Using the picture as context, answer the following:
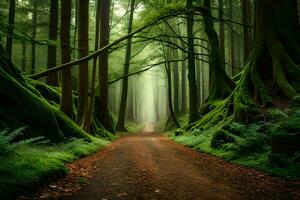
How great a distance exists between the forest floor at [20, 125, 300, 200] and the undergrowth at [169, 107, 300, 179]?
40 centimetres

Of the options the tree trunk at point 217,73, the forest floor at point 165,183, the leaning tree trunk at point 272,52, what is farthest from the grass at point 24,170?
the tree trunk at point 217,73

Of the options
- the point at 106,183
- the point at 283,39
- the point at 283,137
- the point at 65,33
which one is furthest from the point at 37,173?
the point at 283,39

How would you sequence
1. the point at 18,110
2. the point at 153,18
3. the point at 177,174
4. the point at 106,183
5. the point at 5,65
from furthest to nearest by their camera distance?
the point at 153,18
the point at 5,65
the point at 18,110
the point at 177,174
the point at 106,183

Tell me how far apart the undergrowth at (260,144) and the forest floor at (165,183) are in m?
0.40

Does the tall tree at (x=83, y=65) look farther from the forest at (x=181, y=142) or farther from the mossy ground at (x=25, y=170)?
the mossy ground at (x=25, y=170)

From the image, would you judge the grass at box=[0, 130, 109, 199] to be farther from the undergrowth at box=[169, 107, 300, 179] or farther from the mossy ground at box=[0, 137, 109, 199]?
the undergrowth at box=[169, 107, 300, 179]

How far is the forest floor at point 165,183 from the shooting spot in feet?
17.9

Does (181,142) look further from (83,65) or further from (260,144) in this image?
(260,144)

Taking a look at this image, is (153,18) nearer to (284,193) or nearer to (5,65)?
(5,65)

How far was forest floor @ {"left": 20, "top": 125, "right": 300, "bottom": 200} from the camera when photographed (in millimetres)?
5453

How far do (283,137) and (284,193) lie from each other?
2.21 m

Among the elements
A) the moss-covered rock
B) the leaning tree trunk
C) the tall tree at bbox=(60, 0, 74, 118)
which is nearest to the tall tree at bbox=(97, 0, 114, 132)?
the tall tree at bbox=(60, 0, 74, 118)

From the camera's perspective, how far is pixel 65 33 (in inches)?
541

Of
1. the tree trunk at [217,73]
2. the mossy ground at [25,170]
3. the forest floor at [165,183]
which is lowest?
the forest floor at [165,183]
